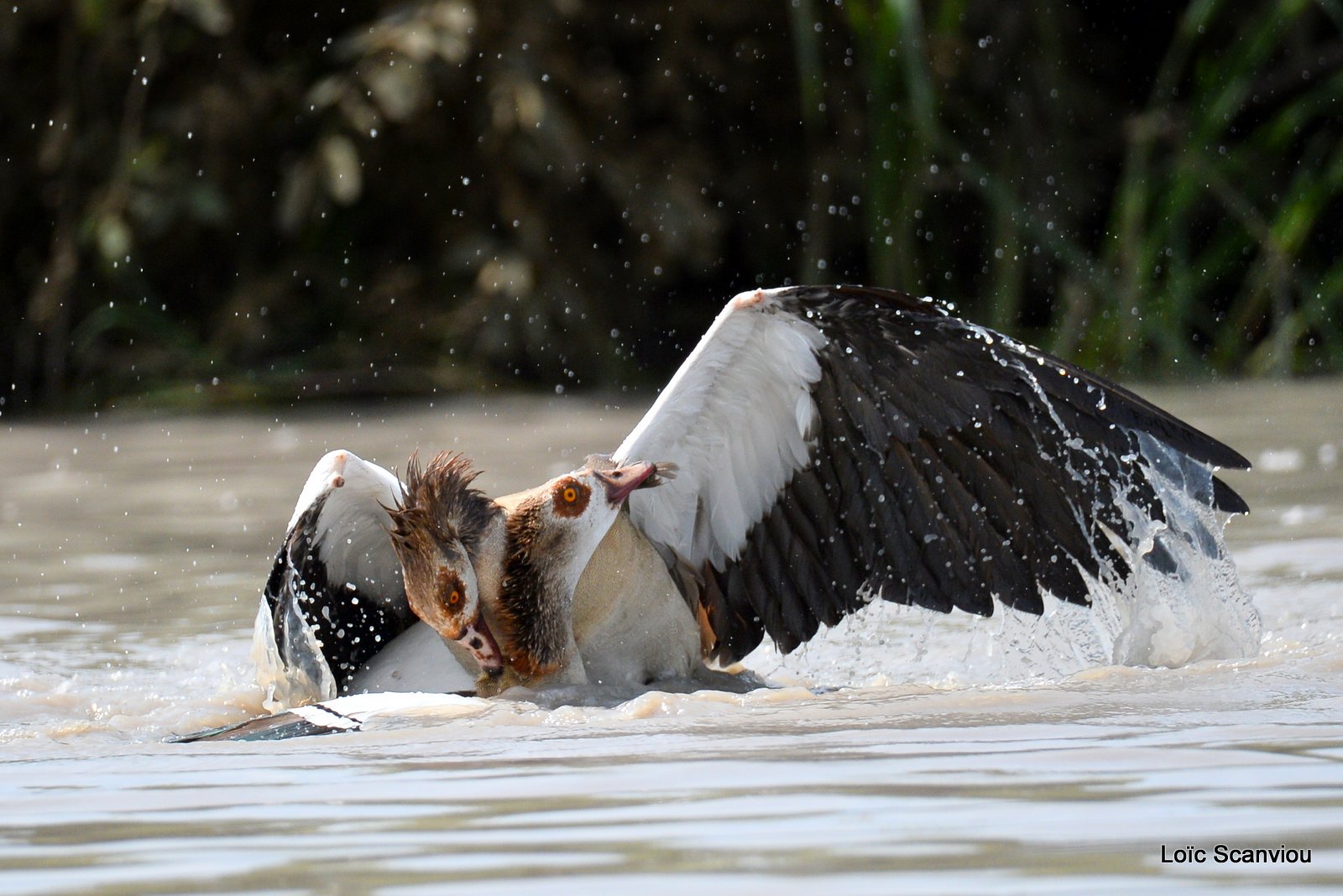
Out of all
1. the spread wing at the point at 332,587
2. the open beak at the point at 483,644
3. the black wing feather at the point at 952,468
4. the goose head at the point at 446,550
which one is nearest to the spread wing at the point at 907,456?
the black wing feather at the point at 952,468

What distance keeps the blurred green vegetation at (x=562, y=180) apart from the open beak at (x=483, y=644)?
224 inches

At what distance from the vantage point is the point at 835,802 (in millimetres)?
2754

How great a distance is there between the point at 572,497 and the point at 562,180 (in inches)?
245

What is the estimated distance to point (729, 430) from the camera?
4.33 meters

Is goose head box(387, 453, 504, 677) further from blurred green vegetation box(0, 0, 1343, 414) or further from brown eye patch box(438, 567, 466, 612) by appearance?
blurred green vegetation box(0, 0, 1343, 414)

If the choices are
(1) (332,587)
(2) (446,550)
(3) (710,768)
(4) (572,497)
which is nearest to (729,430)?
(4) (572,497)

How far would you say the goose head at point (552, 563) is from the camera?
4.18 metres

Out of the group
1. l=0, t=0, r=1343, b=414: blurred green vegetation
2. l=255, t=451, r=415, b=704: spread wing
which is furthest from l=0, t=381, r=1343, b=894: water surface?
l=0, t=0, r=1343, b=414: blurred green vegetation

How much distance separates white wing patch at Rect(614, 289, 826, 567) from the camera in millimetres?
4125

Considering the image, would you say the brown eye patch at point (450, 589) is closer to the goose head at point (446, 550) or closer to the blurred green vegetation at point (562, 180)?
the goose head at point (446, 550)

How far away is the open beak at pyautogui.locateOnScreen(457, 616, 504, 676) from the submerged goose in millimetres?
40

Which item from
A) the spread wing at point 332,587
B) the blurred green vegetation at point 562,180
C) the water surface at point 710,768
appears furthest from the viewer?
the blurred green vegetation at point 562,180

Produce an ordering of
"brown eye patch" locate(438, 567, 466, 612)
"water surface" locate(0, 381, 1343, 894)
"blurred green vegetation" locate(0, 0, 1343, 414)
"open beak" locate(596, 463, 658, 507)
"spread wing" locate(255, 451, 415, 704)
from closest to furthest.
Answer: "water surface" locate(0, 381, 1343, 894) → "brown eye patch" locate(438, 567, 466, 612) → "open beak" locate(596, 463, 658, 507) → "spread wing" locate(255, 451, 415, 704) → "blurred green vegetation" locate(0, 0, 1343, 414)

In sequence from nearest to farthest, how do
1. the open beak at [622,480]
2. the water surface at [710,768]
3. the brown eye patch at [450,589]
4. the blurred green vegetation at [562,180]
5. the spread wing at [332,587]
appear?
the water surface at [710,768], the brown eye patch at [450,589], the open beak at [622,480], the spread wing at [332,587], the blurred green vegetation at [562,180]
